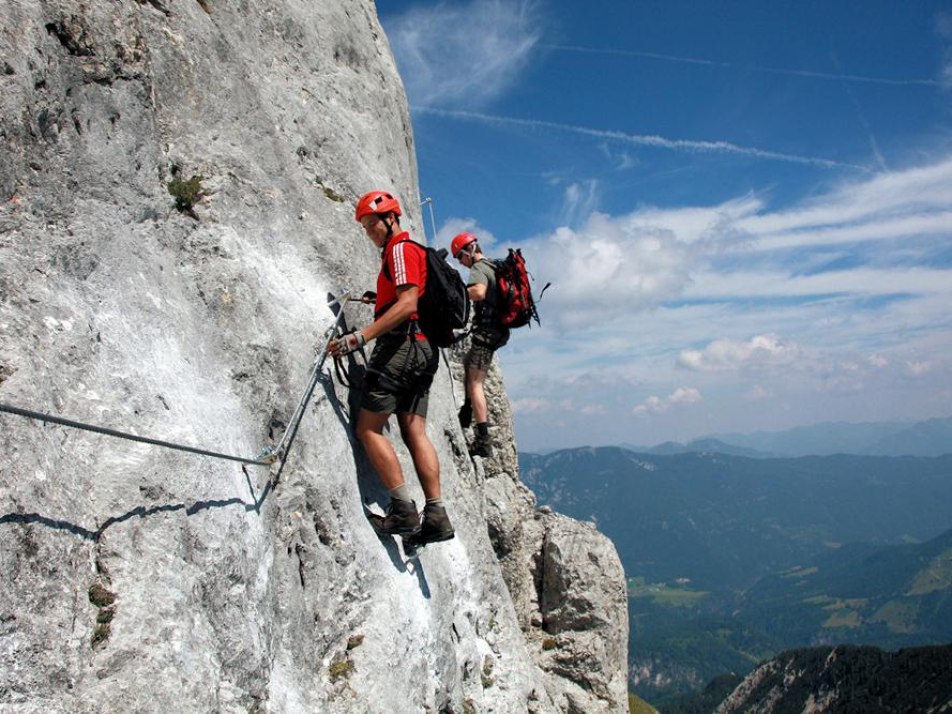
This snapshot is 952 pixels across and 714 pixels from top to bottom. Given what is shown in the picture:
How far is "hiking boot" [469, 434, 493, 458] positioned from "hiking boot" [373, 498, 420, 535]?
7.65 meters

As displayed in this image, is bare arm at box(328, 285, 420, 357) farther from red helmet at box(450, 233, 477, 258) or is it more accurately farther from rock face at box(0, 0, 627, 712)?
red helmet at box(450, 233, 477, 258)

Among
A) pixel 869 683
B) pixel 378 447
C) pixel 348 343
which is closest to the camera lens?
pixel 348 343

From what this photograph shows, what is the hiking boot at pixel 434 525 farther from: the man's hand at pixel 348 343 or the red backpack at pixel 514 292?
the red backpack at pixel 514 292

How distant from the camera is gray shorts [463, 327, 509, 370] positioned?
16.5 metres

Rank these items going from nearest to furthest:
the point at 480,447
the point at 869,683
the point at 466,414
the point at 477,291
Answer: the point at 477,291, the point at 480,447, the point at 466,414, the point at 869,683

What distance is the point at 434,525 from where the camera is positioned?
1035 centimetres

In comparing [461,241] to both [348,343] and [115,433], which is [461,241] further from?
[115,433]

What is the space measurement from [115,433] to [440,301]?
558 cm

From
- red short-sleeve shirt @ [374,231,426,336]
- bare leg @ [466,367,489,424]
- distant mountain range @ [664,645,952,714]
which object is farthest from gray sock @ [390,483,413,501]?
distant mountain range @ [664,645,952,714]

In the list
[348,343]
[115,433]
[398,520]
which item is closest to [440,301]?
[348,343]

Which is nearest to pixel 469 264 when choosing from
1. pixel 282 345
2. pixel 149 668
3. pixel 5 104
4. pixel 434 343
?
pixel 434 343

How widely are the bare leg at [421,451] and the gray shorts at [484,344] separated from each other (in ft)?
20.3

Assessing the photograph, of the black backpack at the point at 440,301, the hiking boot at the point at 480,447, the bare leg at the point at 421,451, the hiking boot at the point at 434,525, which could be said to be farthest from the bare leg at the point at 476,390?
the hiking boot at the point at 434,525

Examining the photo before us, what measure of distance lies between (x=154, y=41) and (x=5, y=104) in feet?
12.7
